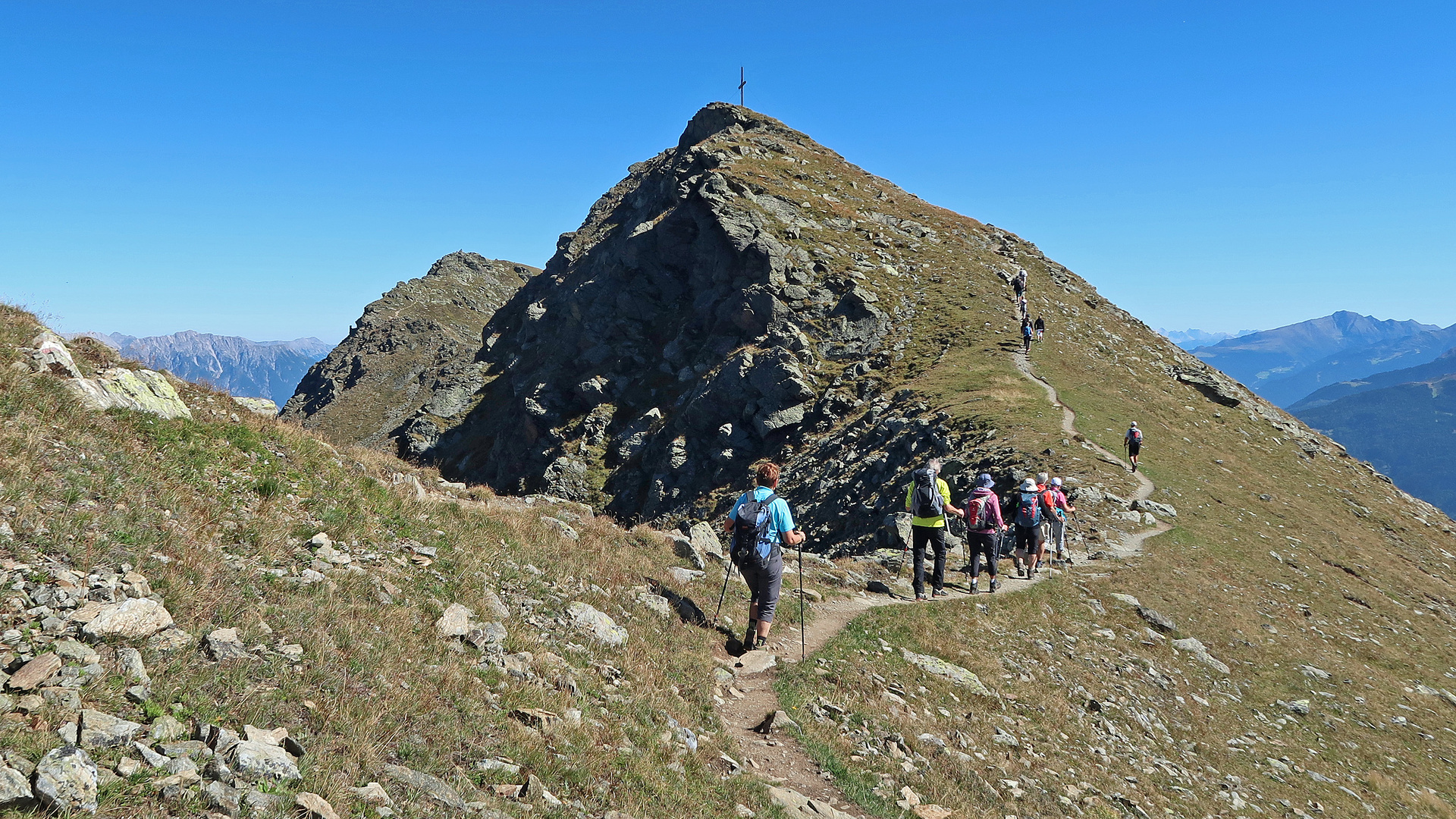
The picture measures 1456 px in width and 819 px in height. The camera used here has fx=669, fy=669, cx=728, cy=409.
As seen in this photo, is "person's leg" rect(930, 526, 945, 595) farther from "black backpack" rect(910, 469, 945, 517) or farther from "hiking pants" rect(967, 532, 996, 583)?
"hiking pants" rect(967, 532, 996, 583)

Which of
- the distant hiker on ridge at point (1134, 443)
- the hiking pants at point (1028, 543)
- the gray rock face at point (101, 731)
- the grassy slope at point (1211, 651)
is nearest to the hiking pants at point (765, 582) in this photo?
the grassy slope at point (1211, 651)

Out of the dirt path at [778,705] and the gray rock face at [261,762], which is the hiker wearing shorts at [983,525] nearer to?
the dirt path at [778,705]

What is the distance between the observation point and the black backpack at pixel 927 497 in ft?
56.6

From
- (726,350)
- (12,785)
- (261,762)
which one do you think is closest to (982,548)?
(261,762)

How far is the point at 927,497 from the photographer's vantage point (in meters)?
17.3

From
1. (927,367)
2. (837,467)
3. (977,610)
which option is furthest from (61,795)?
(927,367)

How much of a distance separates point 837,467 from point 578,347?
42458 mm

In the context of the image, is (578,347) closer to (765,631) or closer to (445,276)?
(765,631)

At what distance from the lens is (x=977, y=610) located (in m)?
17.8

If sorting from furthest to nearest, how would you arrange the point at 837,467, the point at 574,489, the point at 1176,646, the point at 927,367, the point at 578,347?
the point at 578,347 → the point at 574,489 → the point at 927,367 → the point at 837,467 → the point at 1176,646

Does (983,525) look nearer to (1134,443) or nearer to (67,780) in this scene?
(1134,443)

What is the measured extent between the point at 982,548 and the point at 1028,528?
2873 mm

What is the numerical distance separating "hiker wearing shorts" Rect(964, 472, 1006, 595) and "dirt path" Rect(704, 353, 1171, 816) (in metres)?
0.90

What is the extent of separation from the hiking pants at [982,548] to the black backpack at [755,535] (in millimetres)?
9973
